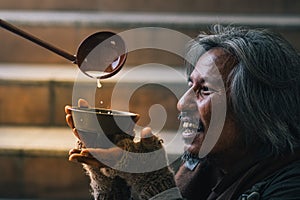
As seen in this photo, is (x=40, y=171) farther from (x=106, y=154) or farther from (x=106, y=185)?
(x=106, y=154)

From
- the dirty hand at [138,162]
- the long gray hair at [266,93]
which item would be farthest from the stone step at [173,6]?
the dirty hand at [138,162]

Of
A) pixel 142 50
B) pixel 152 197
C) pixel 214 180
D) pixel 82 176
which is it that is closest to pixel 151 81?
pixel 142 50

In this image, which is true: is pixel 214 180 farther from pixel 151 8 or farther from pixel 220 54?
pixel 151 8

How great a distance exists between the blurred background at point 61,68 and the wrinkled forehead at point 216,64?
1230mm

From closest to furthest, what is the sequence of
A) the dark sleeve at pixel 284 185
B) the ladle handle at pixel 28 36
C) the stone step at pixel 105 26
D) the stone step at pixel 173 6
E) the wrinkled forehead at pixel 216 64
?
the ladle handle at pixel 28 36 → the dark sleeve at pixel 284 185 → the wrinkled forehead at pixel 216 64 → the stone step at pixel 105 26 → the stone step at pixel 173 6

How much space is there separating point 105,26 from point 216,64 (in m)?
1.89

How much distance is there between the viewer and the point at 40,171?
10.3 ft

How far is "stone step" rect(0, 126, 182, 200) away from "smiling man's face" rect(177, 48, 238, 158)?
132 cm

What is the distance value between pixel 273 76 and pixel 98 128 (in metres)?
0.44

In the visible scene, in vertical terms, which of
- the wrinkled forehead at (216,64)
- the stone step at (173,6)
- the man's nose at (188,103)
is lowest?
the man's nose at (188,103)

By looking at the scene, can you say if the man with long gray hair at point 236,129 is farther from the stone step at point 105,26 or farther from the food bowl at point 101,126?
the stone step at point 105,26

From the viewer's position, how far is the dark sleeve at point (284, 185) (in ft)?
5.22

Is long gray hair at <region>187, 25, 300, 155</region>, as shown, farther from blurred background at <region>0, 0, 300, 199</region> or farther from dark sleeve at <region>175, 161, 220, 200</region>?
blurred background at <region>0, 0, 300, 199</region>

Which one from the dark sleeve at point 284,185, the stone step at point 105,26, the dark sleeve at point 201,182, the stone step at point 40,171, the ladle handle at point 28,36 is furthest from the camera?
the stone step at point 105,26
